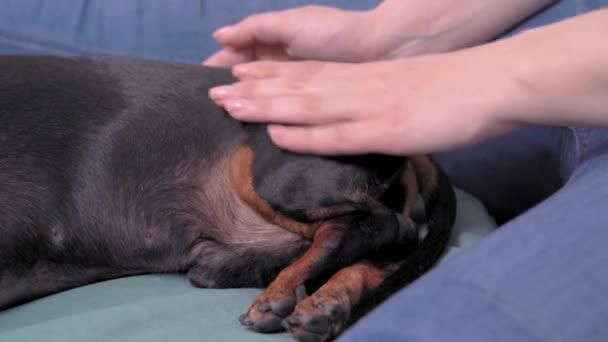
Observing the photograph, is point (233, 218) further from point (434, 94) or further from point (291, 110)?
point (434, 94)

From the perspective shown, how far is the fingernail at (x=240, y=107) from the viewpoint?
136 centimetres

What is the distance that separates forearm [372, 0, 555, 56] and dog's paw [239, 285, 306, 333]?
2.47 feet

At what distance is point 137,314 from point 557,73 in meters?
0.69

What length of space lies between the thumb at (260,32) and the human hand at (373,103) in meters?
0.28

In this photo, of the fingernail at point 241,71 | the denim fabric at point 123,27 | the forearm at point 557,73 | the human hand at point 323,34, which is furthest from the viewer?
the denim fabric at point 123,27

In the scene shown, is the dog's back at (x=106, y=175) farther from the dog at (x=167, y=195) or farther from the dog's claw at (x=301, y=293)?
the dog's claw at (x=301, y=293)

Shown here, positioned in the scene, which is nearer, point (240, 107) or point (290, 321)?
point (290, 321)

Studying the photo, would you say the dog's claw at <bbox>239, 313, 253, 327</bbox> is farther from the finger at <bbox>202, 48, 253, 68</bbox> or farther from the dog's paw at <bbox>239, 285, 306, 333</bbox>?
the finger at <bbox>202, 48, 253, 68</bbox>

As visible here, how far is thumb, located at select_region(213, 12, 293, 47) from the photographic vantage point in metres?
1.71

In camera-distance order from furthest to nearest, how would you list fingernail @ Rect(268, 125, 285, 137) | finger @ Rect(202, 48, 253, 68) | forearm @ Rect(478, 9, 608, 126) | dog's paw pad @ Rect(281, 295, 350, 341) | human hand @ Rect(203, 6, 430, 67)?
finger @ Rect(202, 48, 253, 68), human hand @ Rect(203, 6, 430, 67), fingernail @ Rect(268, 125, 285, 137), dog's paw pad @ Rect(281, 295, 350, 341), forearm @ Rect(478, 9, 608, 126)

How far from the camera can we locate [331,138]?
50.7 inches

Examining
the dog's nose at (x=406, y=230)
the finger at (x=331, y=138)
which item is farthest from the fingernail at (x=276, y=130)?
the dog's nose at (x=406, y=230)

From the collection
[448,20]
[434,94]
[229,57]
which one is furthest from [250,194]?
[448,20]

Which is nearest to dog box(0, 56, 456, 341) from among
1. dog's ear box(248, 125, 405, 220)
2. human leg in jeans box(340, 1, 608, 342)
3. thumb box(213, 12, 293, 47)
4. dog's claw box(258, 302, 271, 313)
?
dog's ear box(248, 125, 405, 220)
